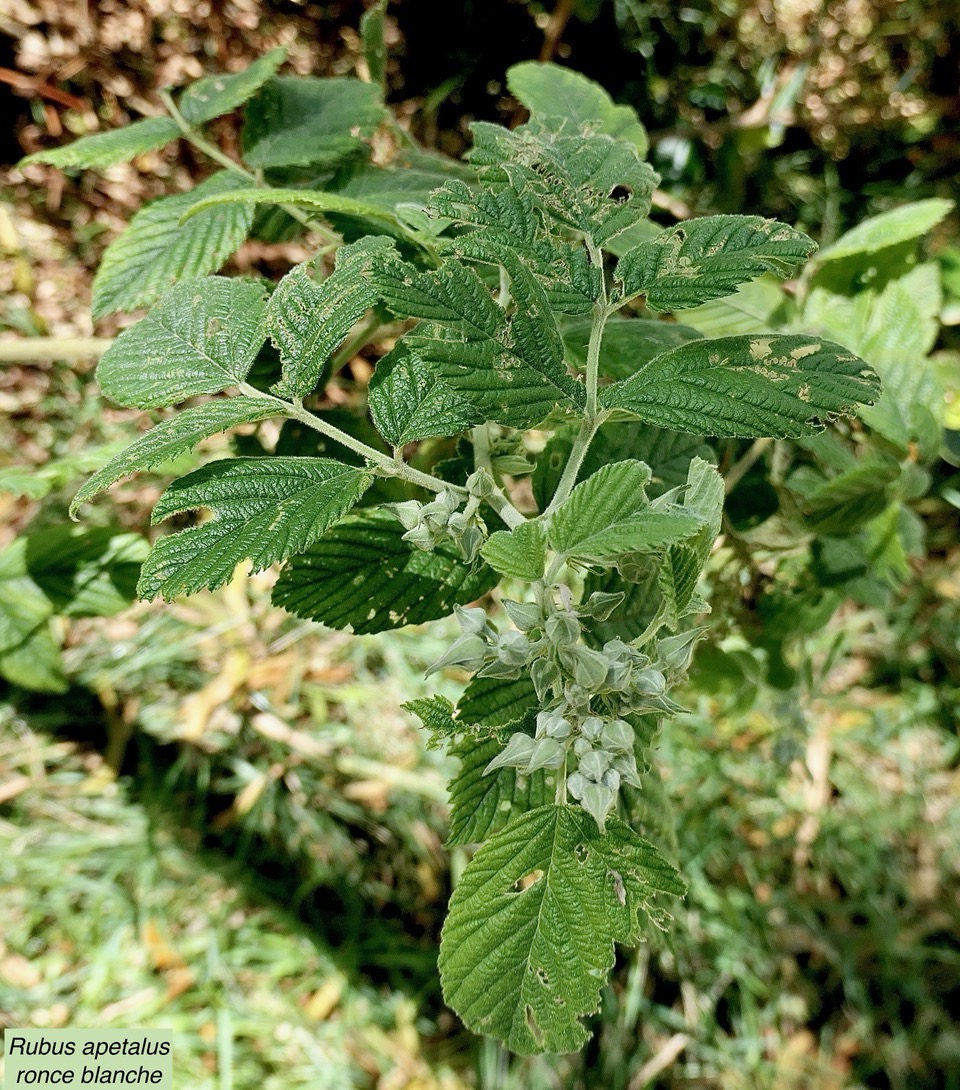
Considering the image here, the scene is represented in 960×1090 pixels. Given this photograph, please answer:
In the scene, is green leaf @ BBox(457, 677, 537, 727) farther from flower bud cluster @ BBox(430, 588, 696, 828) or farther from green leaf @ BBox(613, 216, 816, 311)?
green leaf @ BBox(613, 216, 816, 311)

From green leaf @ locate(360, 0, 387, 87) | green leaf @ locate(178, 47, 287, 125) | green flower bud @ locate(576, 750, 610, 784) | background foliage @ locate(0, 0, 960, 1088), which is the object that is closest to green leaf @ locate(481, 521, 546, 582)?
green flower bud @ locate(576, 750, 610, 784)

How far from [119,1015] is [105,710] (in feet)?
1.78

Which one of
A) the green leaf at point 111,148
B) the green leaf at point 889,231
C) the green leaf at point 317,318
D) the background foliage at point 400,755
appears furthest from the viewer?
the background foliage at point 400,755

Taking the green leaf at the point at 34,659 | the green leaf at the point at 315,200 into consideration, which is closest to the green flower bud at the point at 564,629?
the green leaf at the point at 315,200

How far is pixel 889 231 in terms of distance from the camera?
3.06 feet

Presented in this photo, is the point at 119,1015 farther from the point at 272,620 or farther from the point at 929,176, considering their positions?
the point at 929,176

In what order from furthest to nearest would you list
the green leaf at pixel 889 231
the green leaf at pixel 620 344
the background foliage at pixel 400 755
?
1. the background foliage at pixel 400 755
2. the green leaf at pixel 889 231
3. the green leaf at pixel 620 344

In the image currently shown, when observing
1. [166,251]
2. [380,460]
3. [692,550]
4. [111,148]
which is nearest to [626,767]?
[692,550]

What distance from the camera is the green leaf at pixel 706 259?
527 mm

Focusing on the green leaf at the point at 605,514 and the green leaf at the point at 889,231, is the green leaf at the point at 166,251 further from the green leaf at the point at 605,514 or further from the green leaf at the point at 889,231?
the green leaf at the point at 889,231

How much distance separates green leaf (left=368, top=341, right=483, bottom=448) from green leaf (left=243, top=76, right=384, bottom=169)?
0.30m

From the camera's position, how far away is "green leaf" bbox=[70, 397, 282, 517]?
501 millimetres

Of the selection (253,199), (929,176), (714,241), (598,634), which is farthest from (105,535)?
(929,176)

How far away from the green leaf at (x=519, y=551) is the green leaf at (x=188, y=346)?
0.76 ft
